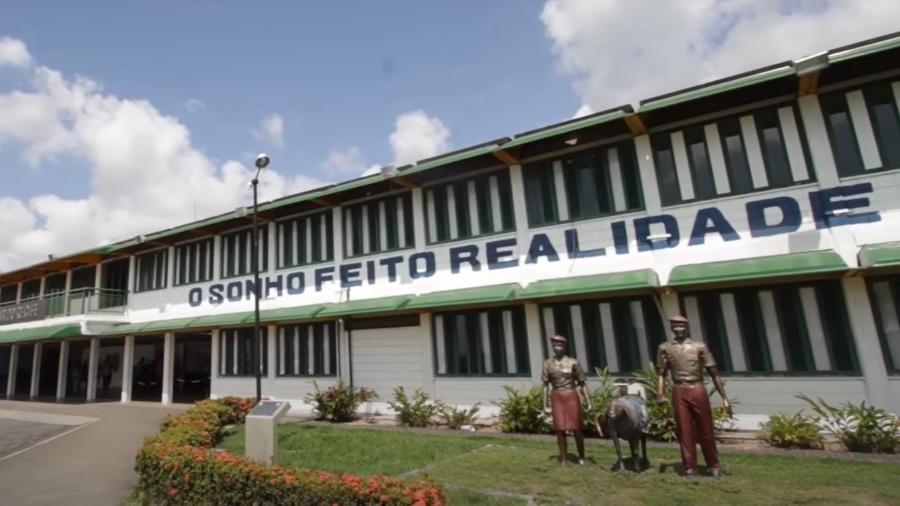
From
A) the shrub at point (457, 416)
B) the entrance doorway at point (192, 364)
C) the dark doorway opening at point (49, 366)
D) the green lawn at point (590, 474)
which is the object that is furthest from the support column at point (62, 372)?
the shrub at point (457, 416)

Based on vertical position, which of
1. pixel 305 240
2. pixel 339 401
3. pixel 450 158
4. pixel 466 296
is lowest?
pixel 339 401

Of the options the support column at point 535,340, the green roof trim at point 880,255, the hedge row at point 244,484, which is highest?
the green roof trim at point 880,255

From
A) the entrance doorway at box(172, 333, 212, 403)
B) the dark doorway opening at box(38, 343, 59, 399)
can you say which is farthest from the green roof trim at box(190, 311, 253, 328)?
the dark doorway opening at box(38, 343, 59, 399)

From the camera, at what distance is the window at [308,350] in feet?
51.8

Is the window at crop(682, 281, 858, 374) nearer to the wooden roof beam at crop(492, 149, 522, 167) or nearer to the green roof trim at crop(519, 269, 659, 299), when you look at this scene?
the green roof trim at crop(519, 269, 659, 299)

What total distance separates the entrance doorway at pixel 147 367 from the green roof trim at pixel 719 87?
Result: 2467 centimetres

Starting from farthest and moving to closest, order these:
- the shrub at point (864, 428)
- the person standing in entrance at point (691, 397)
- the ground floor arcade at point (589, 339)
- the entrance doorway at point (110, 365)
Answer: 1. the entrance doorway at point (110, 365)
2. the ground floor arcade at point (589, 339)
3. the shrub at point (864, 428)
4. the person standing in entrance at point (691, 397)

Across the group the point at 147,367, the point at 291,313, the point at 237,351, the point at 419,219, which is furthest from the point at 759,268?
the point at 147,367

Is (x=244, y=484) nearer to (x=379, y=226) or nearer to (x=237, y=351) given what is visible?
(x=379, y=226)

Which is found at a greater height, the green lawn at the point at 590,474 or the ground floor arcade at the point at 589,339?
the ground floor arcade at the point at 589,339

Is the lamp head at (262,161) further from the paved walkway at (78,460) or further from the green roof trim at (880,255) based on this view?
the green roof trim at (880,255)

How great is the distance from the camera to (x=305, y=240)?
16.8m

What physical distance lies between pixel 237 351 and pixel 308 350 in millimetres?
3614

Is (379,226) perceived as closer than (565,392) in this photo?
No
